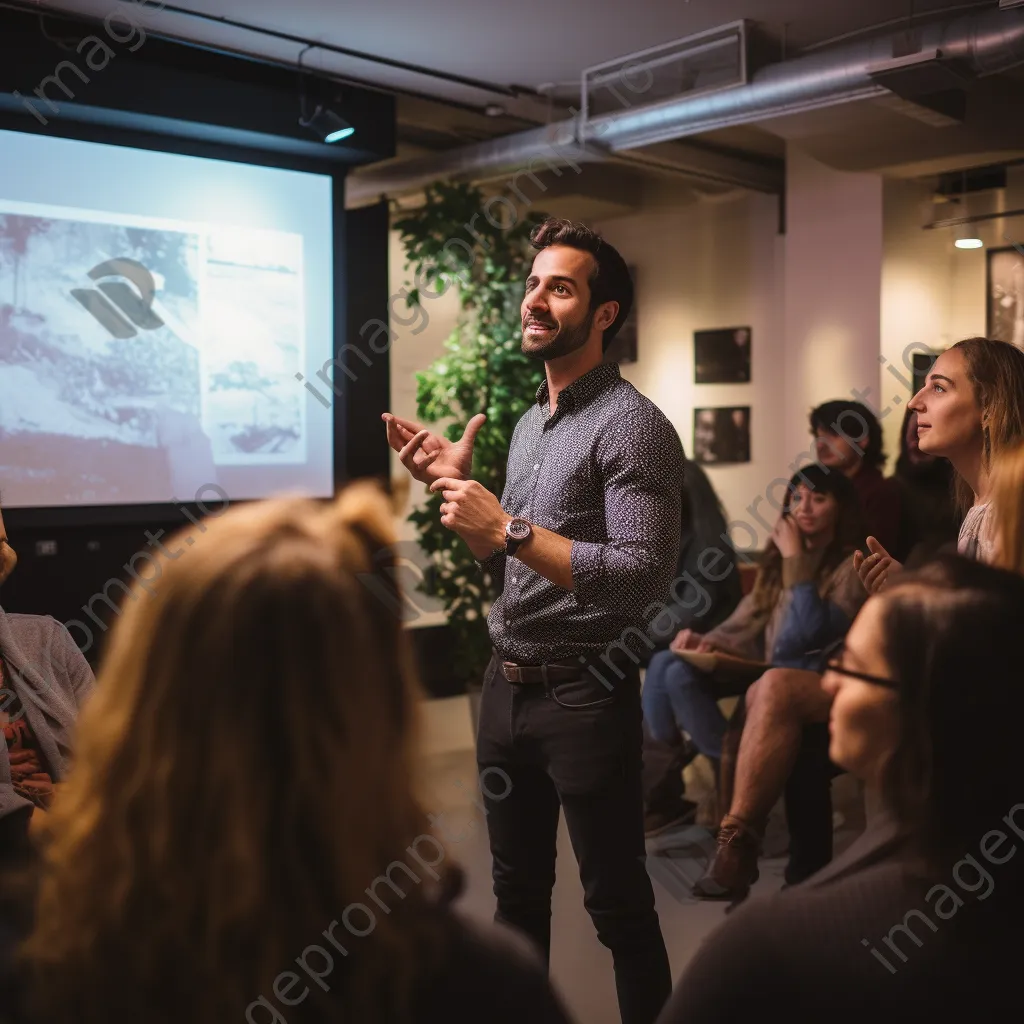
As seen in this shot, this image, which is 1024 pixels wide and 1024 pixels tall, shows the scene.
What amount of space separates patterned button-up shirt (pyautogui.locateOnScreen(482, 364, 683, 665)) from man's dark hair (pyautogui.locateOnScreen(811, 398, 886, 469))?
7.68ft

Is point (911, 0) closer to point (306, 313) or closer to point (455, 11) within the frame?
point (455, 11)

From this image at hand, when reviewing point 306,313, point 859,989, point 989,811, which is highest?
point 306,313

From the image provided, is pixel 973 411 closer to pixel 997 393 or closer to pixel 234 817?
pixel 997 393

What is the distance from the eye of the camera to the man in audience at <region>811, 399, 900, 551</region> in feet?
12.9

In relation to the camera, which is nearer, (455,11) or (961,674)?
(961,674)

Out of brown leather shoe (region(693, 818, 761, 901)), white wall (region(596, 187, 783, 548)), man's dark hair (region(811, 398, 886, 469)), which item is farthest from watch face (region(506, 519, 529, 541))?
white wall (region(596, 187, 783, 548))

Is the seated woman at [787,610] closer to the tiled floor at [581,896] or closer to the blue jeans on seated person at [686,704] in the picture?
the blue jeans on seated person at [686,704]

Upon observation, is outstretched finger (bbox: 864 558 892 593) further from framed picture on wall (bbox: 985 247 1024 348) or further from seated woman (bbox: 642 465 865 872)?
framed picture on wall (bbox: 985 247 1024 348)

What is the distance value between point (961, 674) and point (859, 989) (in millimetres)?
257

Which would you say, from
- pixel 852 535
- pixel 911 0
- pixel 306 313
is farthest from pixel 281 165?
pixel 852 535

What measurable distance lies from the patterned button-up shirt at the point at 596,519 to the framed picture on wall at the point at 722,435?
447 centimetres

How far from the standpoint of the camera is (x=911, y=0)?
3.93 metres

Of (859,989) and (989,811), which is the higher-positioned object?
(989,811)

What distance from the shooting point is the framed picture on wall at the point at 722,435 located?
6.39 meters
